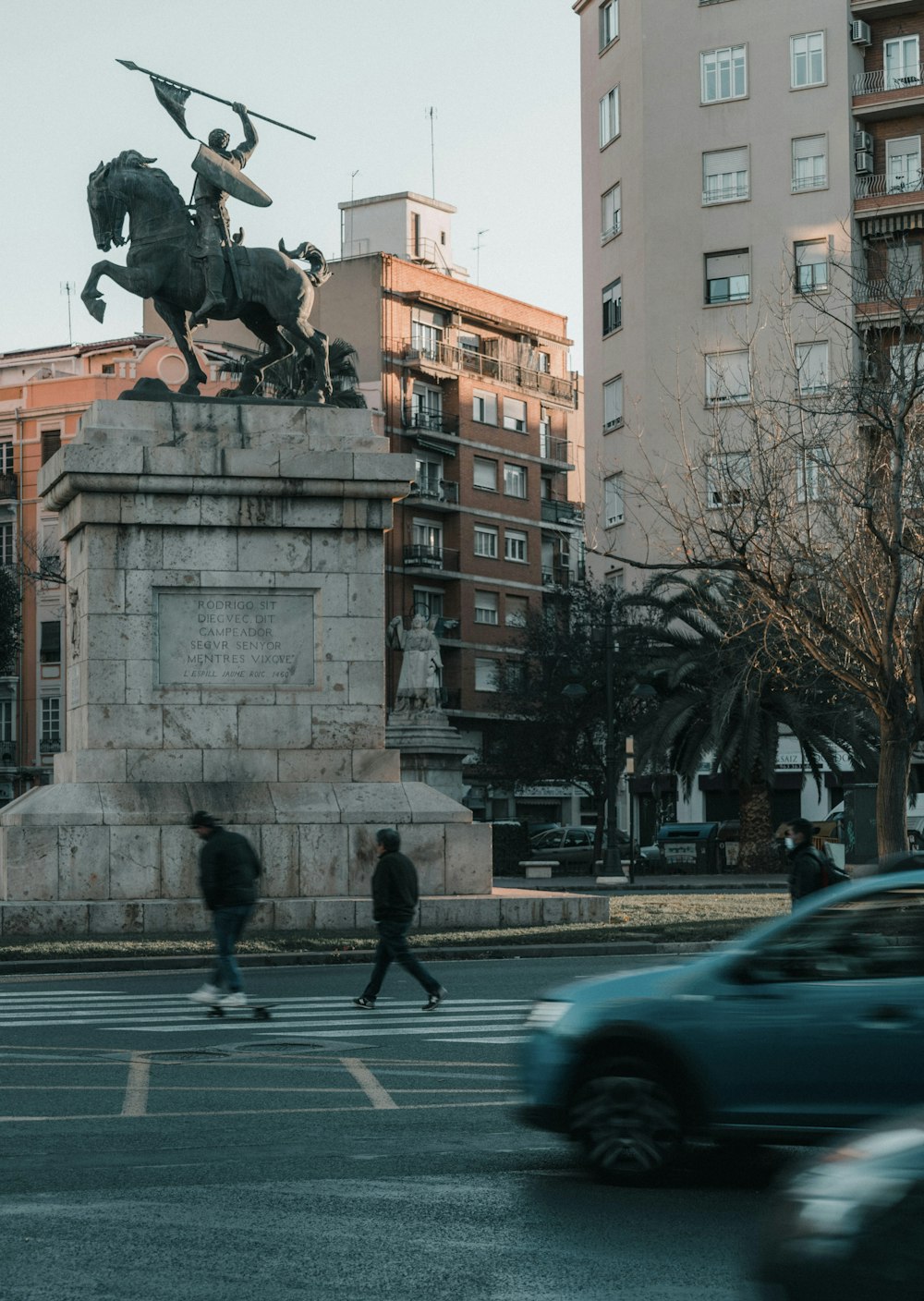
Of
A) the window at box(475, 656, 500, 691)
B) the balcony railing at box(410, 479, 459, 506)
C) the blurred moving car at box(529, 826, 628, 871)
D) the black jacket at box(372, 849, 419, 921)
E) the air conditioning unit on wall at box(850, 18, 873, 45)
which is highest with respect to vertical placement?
the air conditioning unit on wall at box(850, 18, 873, 45)

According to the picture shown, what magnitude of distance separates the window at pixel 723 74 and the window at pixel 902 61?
171 inches

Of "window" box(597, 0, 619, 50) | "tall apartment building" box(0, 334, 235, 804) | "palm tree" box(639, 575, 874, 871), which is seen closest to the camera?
"palm tree" box(639, 575, 874, 871)

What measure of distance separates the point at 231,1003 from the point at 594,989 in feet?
23.5

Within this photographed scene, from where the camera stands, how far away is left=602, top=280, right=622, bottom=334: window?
63.1 m

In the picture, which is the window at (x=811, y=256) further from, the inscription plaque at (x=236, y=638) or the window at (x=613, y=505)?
the inscription plaque at (x=236, y=638)

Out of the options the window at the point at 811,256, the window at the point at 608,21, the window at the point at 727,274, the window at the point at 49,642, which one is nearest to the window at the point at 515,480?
the window at the point at 49,642

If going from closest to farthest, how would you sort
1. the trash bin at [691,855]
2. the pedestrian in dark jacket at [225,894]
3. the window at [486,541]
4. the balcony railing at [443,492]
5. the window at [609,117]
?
the pedestrian in dark jacket at [225,894] → the trash bin at [691,855] → the window at [609,117] → the balcony railing at [443,492] → the window at [486,541]

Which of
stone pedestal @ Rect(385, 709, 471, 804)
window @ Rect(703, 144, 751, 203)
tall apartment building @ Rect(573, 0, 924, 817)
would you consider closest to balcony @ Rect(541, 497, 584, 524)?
tall apartment building @ Rect(573, 0, 924, 817)

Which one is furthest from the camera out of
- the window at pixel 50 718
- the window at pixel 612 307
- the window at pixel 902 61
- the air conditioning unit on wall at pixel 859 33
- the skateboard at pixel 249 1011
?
the window at pixel 50 718

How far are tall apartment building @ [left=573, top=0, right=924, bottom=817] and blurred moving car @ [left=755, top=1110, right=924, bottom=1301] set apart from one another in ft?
175

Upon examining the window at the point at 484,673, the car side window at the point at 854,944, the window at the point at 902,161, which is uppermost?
the window at the point at 902,161

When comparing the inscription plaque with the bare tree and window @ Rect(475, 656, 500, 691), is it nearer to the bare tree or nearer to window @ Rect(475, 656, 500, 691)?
the bare tree

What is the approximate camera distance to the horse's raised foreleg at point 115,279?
22.5 meters

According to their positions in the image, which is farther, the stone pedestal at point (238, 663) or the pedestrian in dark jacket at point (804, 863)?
the stone pedestal at point (238, 663)
